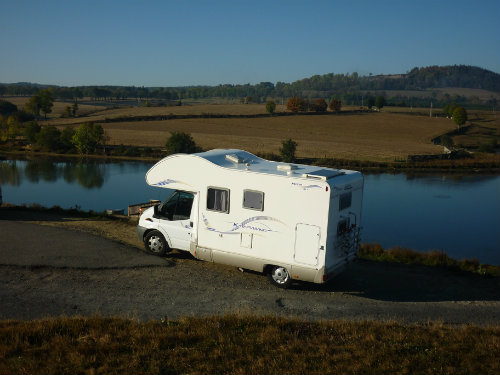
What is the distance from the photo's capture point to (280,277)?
1209 cm

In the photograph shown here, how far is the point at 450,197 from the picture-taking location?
42000 millimetres

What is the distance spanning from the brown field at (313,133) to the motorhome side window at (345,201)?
154 feet

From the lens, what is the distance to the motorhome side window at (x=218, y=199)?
1246cm

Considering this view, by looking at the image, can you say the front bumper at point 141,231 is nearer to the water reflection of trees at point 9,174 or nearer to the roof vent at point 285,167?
the roof vent at point 285,167

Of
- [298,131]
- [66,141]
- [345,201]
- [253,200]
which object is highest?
[345,201]

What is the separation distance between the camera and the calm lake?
28.0 metres

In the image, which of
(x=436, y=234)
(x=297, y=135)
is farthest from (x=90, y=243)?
(x=297, y=135)

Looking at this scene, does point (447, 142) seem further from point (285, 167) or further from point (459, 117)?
point (285, 167)

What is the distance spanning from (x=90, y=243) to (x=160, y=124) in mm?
72501

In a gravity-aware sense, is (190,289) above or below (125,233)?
above

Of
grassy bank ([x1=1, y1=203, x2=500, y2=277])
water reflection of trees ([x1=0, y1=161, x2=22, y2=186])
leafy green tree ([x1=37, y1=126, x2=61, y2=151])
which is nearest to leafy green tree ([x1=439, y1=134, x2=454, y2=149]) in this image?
leafy green tree ([x1=37, y1=126, x2=61, y2=151])

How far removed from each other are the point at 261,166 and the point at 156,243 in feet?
12.6

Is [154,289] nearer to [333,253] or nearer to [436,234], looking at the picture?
[333,253]

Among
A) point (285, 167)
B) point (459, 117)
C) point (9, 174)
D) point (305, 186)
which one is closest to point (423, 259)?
point (285, 167)
